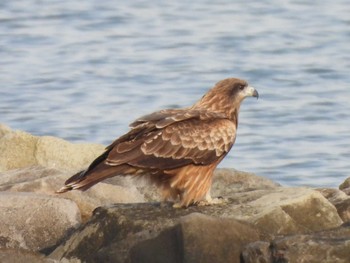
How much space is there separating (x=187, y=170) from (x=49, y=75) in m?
13.8

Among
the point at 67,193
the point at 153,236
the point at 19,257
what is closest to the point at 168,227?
the point at 153,236

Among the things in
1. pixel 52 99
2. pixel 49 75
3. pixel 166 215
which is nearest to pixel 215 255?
pixel 166 215

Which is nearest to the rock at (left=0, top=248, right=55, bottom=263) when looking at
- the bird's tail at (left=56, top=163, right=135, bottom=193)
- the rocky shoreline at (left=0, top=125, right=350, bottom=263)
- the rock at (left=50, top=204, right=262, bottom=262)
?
the rocky shoreline at (left=0, top=125, right=350, bottom=263)

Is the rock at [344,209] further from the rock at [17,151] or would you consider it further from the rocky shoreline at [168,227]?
the rock at [17,151]

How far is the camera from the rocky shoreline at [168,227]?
1119cm

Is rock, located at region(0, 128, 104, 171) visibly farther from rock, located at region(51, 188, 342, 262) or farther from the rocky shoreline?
rock, located at region(51, 188, 342, 262)

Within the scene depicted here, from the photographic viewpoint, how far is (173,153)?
12617 millimetres

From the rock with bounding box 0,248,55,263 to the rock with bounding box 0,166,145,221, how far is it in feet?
2.48

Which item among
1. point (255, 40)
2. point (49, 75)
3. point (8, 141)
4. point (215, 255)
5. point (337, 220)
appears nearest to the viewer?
point (215, 255)

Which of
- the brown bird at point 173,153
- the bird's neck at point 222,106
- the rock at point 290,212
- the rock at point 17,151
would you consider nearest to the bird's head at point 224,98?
the bird's neck at point 222,106

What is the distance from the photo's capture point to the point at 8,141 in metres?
15.9

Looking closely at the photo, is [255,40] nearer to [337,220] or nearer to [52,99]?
[52,99]

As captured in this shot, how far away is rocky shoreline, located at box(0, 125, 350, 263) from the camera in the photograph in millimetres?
11188

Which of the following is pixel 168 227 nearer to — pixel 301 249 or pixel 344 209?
pixel 301 249
